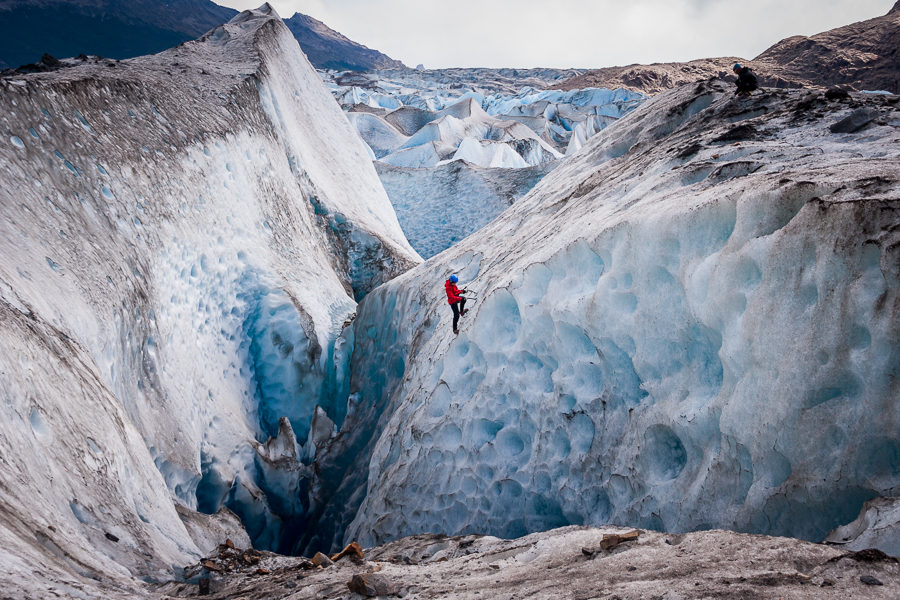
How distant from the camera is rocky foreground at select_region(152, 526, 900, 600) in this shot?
1.97 m

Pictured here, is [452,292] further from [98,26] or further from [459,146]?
[98,26]

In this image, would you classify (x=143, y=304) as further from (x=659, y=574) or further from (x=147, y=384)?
(x=659, y=574)

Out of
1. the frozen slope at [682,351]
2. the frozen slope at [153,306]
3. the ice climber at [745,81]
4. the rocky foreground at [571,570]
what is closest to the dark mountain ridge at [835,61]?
the ice climber at [745,81]

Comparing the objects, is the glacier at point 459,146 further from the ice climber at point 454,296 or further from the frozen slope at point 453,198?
the ice climber at point 454,296

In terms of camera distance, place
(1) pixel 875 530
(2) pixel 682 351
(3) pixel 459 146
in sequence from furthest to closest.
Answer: (3) pixel 459 146 → (2) pixel 682 351 → (1) pixel 875 530

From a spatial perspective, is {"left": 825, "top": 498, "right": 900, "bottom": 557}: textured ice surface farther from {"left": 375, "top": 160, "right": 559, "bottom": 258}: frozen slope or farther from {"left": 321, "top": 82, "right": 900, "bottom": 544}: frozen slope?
{"left": 375, "top": 160, "right": 559, "bottom": 258}: frozen slope

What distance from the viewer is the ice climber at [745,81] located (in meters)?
5.94

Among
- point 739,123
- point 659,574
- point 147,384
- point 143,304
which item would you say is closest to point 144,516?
point 147,384

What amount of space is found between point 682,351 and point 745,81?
A: 385 cm

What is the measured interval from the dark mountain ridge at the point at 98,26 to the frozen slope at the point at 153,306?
50.3 m

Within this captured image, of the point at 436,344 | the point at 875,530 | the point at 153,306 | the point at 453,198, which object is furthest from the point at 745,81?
the point at 453,198

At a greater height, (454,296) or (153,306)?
(153,306)

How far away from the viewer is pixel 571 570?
2688 mm

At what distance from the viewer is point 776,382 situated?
306 cm
